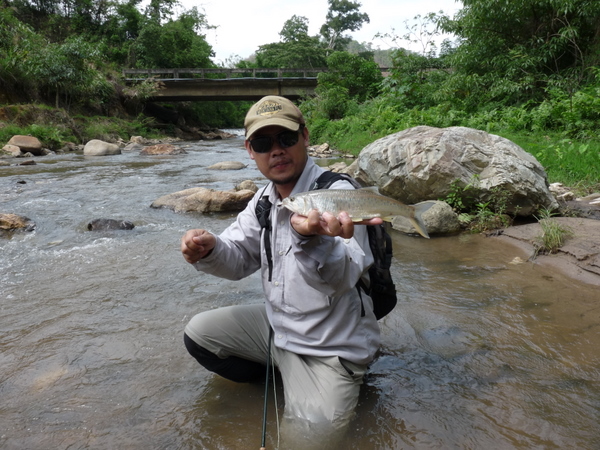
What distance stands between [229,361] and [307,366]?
2.33 ft

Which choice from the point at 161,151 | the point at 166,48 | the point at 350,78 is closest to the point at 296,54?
the point at 166,48

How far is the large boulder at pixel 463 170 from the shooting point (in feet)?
21.0

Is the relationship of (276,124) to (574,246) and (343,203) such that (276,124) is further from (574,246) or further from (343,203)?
(574,246)

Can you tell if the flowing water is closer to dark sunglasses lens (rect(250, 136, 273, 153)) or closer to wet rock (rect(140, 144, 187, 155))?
dark sunglasses lens (rect(250, 136, 273, 153))

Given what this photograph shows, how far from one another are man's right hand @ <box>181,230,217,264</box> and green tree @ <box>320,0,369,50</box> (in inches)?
2912

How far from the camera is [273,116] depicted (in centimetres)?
243

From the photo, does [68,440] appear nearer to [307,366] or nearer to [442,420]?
[307,366]

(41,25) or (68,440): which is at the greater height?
(41,25)

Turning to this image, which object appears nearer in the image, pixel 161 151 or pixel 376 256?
pixel 376 256

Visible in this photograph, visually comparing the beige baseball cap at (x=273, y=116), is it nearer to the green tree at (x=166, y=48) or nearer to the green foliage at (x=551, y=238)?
the green foliage at (x=551, y=238)

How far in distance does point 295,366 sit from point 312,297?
1.58 ft

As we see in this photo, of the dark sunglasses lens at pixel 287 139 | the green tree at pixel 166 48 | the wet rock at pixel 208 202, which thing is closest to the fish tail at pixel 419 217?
the dark sunglasses lens at pixel 287 139

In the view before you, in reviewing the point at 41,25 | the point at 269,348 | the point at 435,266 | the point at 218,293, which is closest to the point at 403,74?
the point at 435,266

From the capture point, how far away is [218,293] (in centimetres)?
471
